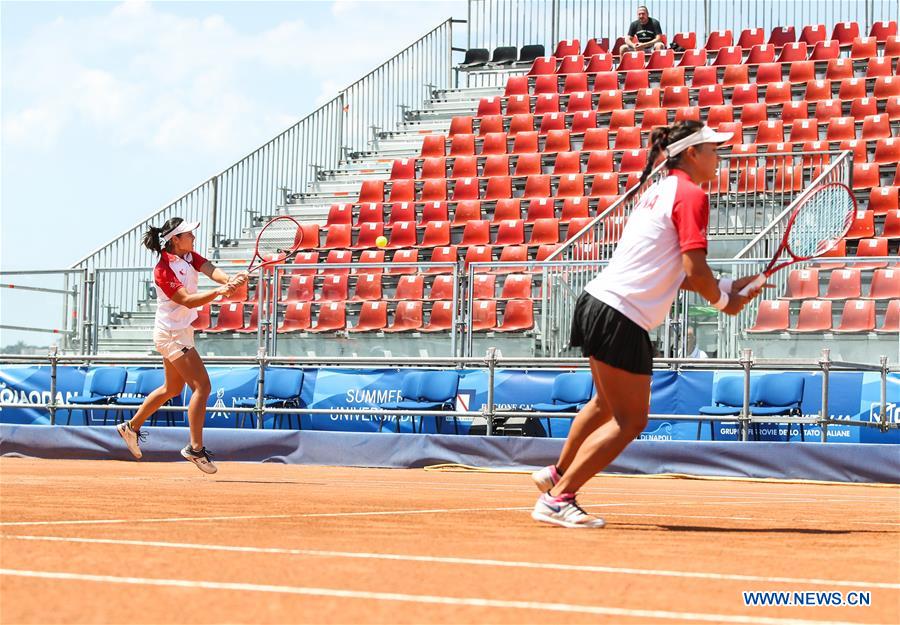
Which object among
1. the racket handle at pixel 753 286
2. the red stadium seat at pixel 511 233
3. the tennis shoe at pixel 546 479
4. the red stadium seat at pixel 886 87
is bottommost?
the tennis shoe at pixel 546 479

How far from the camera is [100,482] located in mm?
10859

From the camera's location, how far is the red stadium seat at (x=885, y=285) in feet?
49.5

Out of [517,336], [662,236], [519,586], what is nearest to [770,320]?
[517,336]

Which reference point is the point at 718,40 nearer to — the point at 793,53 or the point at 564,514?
the point at 793,53

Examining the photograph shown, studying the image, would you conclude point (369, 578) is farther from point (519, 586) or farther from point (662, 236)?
point (662, 236)

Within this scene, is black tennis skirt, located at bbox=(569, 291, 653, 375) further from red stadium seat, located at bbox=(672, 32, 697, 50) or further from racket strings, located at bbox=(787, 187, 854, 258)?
red stadium seat, located at bbox=(672, 32, 697, 50)

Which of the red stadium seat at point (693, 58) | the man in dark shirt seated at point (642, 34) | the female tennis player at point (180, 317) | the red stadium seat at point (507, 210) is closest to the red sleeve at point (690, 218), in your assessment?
the female tennis player at point (180, 317)

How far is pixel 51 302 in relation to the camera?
19.6 meters

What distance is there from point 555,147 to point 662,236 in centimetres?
1885

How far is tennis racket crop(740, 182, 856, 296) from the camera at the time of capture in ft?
28.7

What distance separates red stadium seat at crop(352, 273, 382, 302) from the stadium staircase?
2 cm

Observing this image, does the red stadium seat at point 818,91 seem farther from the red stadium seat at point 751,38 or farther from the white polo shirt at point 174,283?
the white polo shirt at point 174,283

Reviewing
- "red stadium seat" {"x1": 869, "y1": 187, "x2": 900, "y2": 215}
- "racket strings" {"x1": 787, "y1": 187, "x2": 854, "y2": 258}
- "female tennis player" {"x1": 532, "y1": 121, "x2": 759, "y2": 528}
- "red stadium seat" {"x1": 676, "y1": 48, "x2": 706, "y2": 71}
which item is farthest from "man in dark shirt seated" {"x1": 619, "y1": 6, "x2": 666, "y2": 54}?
"female tennis player" {"x1": 532, "y1": 121, "x2": 759, "y2": 528}

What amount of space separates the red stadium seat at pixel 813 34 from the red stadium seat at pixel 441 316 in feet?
42.0
